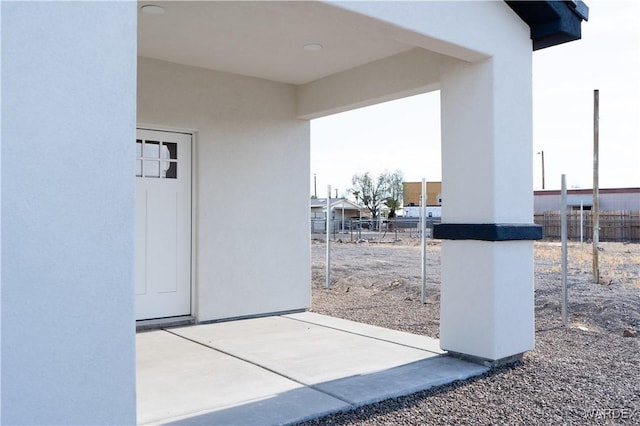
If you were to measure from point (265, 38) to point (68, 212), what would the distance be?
3787 mm

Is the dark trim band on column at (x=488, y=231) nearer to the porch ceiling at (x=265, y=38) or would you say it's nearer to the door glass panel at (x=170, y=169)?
the porch ceiling at (x=265, y=38)

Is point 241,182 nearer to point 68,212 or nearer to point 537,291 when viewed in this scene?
point 68,212

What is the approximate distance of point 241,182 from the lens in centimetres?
746

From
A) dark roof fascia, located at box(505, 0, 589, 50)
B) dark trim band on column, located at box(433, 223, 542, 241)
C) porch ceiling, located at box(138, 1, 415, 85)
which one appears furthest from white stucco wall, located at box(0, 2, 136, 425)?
dark roof fascia, located at box(505, 0, 589, 50)

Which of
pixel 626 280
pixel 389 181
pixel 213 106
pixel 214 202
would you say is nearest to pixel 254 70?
pixel 213 106

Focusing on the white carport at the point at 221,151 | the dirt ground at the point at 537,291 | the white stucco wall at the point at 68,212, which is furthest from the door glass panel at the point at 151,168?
the white stucco wall at the point at 68,212

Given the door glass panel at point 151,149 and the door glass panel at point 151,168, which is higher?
the door glass panel at point 151,149

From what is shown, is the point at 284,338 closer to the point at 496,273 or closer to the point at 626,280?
the point at 496,273

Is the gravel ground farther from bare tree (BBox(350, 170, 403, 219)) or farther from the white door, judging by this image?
bare tree (BBox(350, 170, 403, 219))

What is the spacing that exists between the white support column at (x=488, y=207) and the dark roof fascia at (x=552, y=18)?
239 mm

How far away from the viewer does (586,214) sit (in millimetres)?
31328

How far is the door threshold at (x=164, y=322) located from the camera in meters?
6.70

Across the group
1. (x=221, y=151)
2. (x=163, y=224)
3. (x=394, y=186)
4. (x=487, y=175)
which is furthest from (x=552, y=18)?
(x=394, y=186)

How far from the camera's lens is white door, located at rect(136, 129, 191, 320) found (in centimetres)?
675
